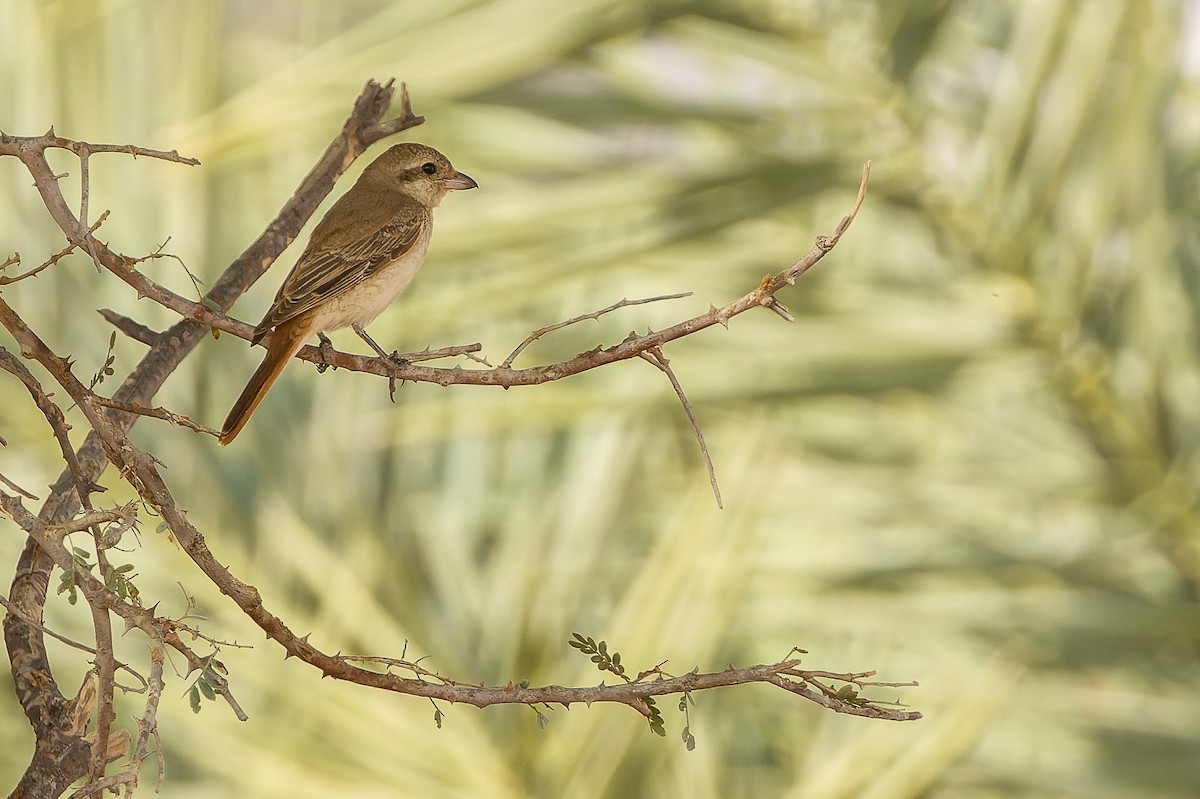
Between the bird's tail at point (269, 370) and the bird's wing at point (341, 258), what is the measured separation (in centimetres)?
4

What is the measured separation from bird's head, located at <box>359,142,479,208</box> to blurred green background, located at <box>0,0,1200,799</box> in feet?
1.78

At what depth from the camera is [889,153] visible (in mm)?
2523

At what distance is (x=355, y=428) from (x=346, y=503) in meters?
0.19

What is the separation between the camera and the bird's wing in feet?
8.56

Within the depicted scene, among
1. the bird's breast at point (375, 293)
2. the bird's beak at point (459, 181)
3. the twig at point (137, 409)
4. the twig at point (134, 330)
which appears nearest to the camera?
the twig at point (137, 409)

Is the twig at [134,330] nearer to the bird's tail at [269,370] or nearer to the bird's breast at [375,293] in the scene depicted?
the bird's tail at [269,370]

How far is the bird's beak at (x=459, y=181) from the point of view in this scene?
128 inches

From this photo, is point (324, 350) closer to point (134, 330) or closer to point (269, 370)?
point (269, 370)

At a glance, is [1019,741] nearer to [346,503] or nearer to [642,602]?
[642,602]

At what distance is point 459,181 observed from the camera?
10.8 ft

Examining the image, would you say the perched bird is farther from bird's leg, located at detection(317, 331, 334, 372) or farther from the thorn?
the thorn

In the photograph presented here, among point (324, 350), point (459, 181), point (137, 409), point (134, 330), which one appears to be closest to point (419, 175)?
point (459, 181)

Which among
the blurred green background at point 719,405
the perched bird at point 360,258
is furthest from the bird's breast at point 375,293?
the blurred green background at point 719,405

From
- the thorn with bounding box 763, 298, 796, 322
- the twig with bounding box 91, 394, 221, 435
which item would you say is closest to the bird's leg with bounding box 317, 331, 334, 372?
the twig with bounding box 91, 394, 221, 435
